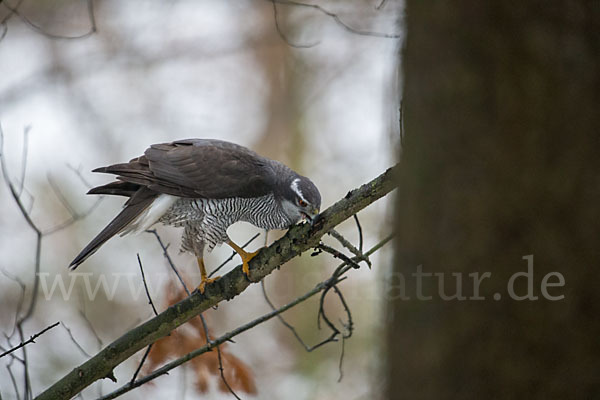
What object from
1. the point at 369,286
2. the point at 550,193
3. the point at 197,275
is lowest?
the point at 369,286

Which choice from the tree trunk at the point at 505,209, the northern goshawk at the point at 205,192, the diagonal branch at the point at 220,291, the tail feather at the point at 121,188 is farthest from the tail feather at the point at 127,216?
the tree trunk at the point at 505,209

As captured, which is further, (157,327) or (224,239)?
(224,239)

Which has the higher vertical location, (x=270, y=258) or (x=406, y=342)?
(x=406, y=342)

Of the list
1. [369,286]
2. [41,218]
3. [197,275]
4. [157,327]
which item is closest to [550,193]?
[157,327]

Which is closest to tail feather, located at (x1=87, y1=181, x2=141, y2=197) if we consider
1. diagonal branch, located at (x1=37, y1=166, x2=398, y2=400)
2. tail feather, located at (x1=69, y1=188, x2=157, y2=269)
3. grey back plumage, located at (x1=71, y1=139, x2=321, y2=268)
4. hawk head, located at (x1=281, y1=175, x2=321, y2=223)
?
grey back plumage, located at (x1=71, y1=139, x2=321, y2=268)

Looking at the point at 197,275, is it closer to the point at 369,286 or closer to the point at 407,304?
the point at 369,286

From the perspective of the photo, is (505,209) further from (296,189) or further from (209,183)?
(209,183)

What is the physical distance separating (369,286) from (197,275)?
2.89 m

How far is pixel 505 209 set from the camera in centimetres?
150

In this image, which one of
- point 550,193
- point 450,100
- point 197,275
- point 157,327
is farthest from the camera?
point 197,275

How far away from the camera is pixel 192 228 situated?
4.86m

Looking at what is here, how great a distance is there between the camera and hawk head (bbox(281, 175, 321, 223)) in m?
4.46

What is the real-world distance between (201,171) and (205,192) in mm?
191

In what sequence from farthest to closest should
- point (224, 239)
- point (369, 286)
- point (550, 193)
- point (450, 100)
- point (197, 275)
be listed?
1. point (369, 286)
2. point (197, 275)
3. point (224, 239)
4. point (450, 100)
5. point (550, 193)
